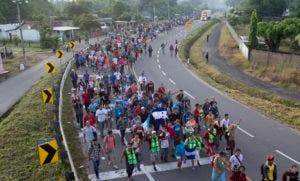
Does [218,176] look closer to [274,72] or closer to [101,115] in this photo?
[101,115]

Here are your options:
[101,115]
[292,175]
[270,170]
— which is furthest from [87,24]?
[292,175]

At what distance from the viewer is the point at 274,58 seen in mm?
35031

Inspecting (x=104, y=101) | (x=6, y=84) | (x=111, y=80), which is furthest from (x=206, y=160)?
(x=6, y=84)

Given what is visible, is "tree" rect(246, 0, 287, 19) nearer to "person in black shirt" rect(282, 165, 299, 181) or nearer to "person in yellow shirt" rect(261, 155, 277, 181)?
"person in yellow shirt" rect(261, 155, 277, 181)

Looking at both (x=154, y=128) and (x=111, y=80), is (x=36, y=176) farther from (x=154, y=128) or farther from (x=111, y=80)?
(x=111, y=80)

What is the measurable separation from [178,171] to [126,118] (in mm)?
4422

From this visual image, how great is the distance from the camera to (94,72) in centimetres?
3331

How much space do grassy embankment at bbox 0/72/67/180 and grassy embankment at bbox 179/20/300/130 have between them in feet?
39.2

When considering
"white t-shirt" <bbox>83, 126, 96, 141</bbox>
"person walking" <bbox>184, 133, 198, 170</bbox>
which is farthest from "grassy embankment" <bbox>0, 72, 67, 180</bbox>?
"person walking" <bbox>184, 133, 198, 170</bbox>

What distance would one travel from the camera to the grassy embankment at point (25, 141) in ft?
48.5

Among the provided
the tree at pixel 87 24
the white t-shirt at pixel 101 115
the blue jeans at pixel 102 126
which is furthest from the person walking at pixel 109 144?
the tree at pixel 87 24

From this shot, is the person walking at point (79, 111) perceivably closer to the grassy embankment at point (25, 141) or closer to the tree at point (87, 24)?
the grassy embankment at point (25, 141)

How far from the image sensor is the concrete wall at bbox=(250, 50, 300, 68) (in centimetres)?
3269

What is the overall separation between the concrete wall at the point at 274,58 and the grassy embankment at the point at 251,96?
13.3 ft
